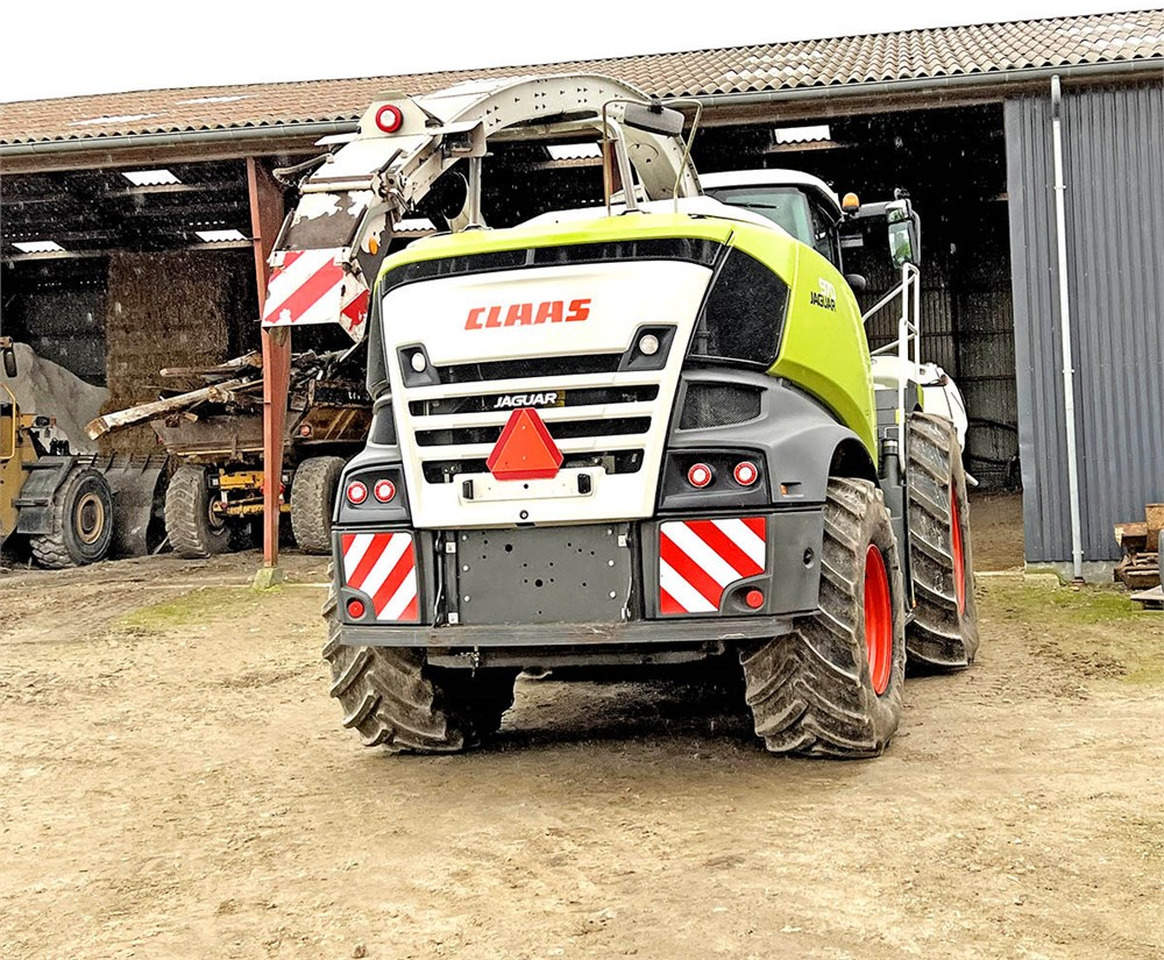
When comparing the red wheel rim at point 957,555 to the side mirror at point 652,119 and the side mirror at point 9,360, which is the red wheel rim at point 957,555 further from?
the side mirror at point 9,360

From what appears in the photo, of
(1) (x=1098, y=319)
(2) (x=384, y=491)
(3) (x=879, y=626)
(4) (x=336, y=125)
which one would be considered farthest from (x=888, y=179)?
(2) (x=384, y=491)

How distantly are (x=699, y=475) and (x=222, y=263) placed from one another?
1683 cm

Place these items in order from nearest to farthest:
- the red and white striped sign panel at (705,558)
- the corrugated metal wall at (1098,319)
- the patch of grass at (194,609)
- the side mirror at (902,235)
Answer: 1. the red and white striped sign panel at (705,558)
2. the side mirror at (902,235)
3. the patch of grass at (194,609)
4. the corrugated metal wall at (1098,319)

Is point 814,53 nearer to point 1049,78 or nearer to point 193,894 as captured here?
point 1049,78

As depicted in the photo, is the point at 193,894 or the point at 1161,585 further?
the point at 1161,585

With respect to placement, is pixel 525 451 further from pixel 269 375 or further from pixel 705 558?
pixel 269 375

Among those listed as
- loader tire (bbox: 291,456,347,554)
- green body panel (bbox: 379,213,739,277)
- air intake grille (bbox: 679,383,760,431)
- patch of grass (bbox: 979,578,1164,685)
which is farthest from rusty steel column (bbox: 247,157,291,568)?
air intake grille (bbox: 679,383,760,431)

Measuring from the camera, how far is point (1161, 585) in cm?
938

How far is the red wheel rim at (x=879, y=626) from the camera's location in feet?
18.2

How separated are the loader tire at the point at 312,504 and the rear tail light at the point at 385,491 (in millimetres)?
9717

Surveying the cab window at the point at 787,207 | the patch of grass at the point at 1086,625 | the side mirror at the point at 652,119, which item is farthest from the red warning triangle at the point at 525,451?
the patch of grass at the point at 1086,625

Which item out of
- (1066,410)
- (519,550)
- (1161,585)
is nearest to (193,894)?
(519,550)

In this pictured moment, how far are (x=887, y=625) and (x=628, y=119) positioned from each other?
2237 millimetres

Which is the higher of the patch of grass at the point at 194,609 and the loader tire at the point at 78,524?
the loader tire at the point at 78,524
